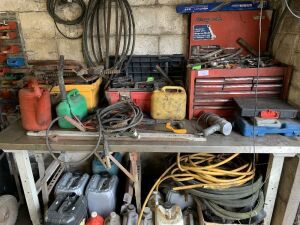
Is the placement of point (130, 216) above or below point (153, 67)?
below

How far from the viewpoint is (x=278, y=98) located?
1.59 metres

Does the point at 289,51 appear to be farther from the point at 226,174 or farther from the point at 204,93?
the point at 226,174

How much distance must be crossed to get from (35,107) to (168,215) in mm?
1090

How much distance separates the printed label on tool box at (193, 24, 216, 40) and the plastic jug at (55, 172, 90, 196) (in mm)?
1423

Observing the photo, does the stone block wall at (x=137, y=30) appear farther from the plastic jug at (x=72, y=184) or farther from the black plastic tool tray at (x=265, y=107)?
the plastic jug at (x=72, y=184)

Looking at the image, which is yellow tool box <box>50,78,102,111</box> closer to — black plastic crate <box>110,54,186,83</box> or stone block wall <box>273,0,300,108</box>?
black plastic crate <box>110,54,186,83</box>

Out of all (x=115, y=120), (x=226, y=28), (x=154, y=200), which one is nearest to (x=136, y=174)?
(x=154, y=200)

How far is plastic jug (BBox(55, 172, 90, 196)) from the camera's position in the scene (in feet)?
5.66

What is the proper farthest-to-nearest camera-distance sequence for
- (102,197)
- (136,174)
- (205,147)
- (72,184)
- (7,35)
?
(7,35)
(72,184)
(102,197)
(136,174)
(205,147)

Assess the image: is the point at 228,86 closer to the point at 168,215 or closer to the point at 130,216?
the point at 168,215

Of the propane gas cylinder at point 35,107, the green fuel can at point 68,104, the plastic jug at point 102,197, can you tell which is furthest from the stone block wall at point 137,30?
the plastic jug at point 102,197

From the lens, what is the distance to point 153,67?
1912 millimetres

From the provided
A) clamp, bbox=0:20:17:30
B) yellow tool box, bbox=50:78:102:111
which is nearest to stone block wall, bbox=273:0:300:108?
yellow tool box, bbox=50:78:102:111

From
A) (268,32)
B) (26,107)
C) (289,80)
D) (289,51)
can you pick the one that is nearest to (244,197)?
(289,80)
